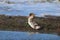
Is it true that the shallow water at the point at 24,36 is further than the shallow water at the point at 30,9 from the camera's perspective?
No

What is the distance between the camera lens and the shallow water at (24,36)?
A: 11029mm

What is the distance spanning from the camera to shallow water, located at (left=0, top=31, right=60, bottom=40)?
11029 millimetres

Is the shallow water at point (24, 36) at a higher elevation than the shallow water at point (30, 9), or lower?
higher

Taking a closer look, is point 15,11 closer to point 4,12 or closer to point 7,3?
point 4,12

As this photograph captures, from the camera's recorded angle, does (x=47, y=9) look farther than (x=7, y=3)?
No

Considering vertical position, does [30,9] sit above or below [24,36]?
below

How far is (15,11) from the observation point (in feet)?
57.8

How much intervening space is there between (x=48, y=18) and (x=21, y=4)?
13.0 ft

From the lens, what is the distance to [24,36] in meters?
11.4

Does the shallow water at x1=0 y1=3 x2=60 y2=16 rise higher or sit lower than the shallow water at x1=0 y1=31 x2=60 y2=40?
lower

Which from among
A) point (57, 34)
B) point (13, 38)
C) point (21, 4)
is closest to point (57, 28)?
point (57, 34)

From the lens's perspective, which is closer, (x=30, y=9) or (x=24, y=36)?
(x=24, y=36)

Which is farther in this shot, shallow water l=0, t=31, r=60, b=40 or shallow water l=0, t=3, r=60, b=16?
shallow water l=0, t=3, r=60, b=16

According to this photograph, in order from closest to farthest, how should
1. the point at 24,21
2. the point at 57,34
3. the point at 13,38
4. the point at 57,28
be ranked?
the point at 13,38, the point at 57,34, the point at 57,28, the point at 24,21
